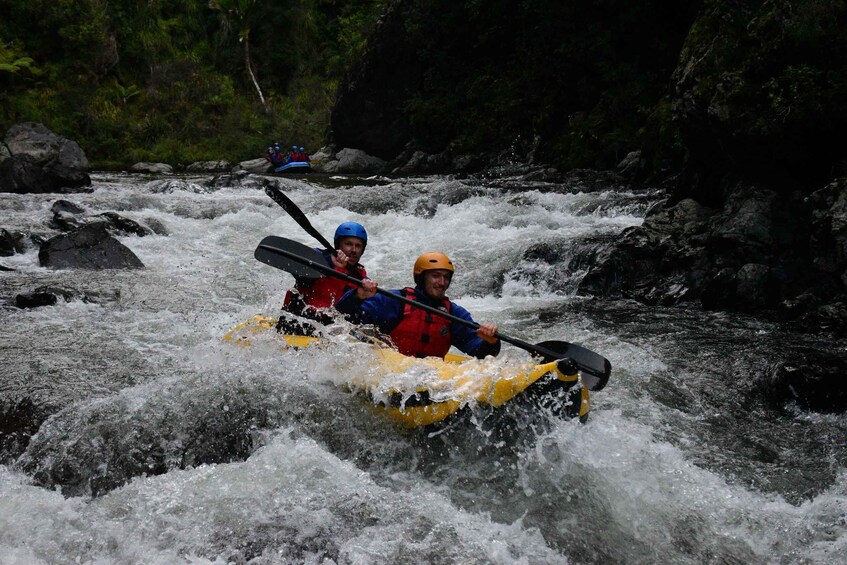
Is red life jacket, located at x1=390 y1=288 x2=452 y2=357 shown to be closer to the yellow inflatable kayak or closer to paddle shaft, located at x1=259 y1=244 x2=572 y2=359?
paddle shaft, located at x1=259 y1=244 x2=572 y2=359

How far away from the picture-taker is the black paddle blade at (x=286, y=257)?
4805 mm

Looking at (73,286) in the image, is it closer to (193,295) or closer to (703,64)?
(193,295)

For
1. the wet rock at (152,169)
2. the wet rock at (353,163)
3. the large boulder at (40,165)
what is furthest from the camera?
the wet rock at (152,169)

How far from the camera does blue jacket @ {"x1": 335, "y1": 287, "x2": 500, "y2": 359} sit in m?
4.50

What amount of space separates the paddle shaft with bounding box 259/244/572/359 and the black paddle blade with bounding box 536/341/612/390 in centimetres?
9

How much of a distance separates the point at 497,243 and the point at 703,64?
3194 millimetres

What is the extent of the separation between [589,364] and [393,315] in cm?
121

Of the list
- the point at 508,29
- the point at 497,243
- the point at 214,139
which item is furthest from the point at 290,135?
the point at 497,243

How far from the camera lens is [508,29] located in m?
19.4

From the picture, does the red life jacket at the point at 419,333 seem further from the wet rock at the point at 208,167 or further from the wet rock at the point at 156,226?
the wet rock at the point at 208,167

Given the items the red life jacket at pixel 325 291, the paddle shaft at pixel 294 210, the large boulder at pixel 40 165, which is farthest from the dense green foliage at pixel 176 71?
the red life jacket at pixel 325 291

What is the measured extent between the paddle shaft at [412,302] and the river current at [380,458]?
0.40 ft

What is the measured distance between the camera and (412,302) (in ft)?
14.2

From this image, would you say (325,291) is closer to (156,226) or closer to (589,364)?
(589,364)
